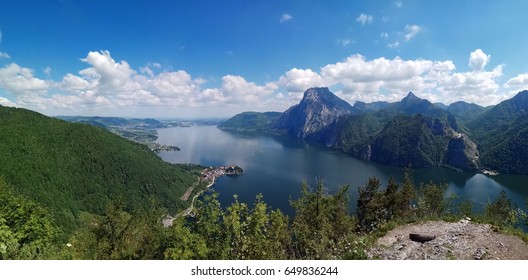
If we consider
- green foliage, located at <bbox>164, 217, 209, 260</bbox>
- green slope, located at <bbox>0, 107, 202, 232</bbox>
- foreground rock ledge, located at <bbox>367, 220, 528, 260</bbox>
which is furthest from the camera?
green slope, located at <bbox>0, 107, 202, 232</bbox>

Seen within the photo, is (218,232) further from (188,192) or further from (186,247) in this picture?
(188,192)

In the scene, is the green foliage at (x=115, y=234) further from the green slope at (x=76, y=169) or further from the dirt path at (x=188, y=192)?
the dirt path at (x=188, y=192)

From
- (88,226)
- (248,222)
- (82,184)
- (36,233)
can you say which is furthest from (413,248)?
(82,184)

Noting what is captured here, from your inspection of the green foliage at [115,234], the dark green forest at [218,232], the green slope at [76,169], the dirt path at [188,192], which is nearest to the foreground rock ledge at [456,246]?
the dark green forest at [218,232]

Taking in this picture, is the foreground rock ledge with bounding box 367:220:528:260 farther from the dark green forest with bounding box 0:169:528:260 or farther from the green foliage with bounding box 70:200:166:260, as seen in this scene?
the green foliage with bounding box 70:200:166:260

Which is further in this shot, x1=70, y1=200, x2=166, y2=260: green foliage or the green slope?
the green slope

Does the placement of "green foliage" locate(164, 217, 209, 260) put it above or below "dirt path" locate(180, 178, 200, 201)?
above

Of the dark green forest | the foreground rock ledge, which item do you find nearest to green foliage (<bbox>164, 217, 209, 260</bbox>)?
the dark green forest
